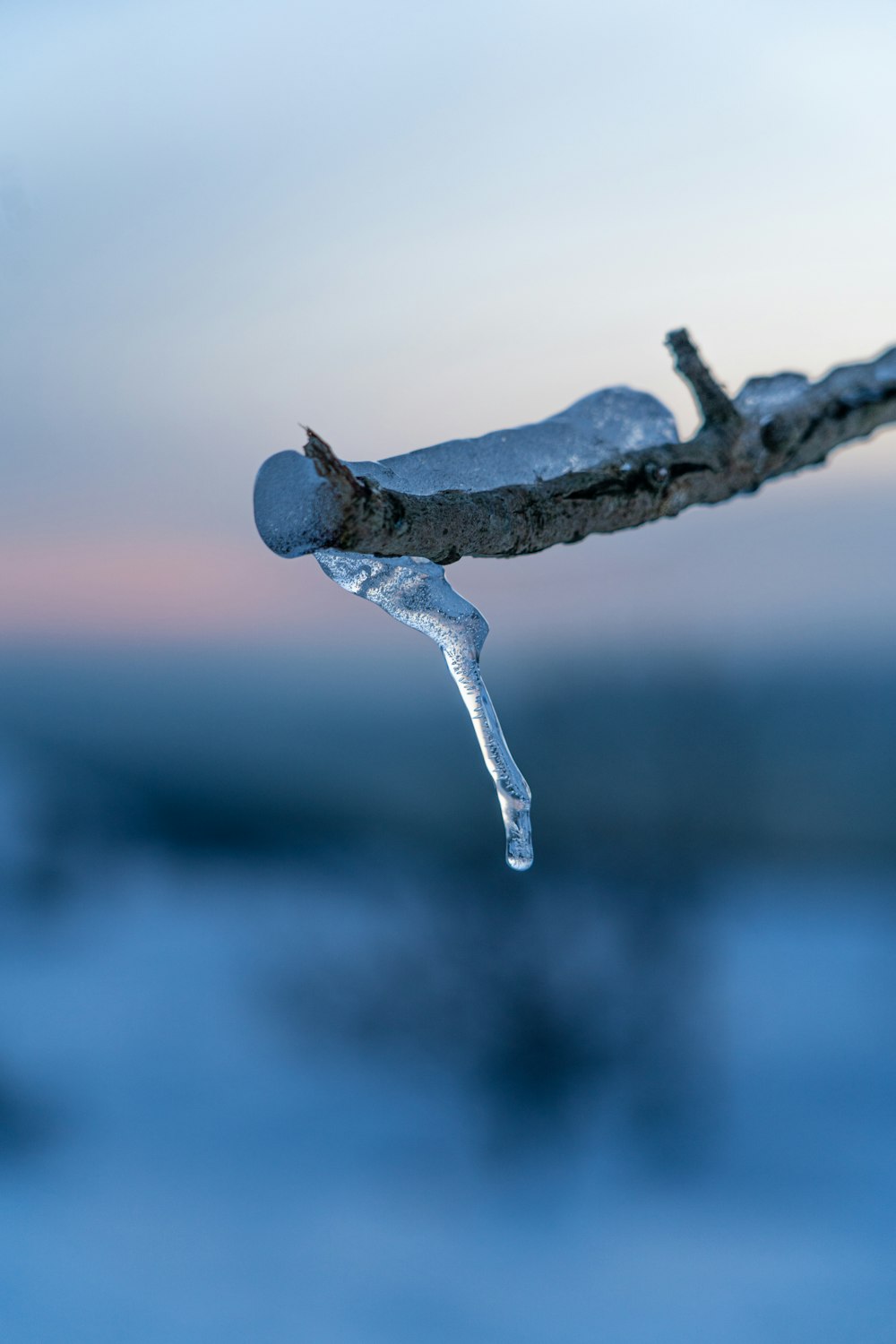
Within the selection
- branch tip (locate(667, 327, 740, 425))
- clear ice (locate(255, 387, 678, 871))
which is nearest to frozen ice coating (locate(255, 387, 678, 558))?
clear ice (locate(255, 387, 678, 871))

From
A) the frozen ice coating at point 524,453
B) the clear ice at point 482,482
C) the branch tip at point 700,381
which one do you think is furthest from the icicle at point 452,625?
the branch tip at point 700,381

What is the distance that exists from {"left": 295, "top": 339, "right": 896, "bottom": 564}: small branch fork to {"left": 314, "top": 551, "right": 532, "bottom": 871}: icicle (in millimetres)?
255

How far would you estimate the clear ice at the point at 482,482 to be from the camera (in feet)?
5.20

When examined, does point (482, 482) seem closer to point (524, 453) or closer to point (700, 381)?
point (524, 453)

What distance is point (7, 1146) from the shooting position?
11.2 m

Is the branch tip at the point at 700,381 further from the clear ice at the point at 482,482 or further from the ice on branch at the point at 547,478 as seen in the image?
the clear ice at the point at 482,482

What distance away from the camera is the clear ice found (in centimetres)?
158

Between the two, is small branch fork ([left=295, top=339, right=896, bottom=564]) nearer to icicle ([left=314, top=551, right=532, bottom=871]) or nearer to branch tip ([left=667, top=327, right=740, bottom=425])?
branch tip ([left=667, top=327, right=740, bottom=425])

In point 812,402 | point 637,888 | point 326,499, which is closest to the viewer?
point 326,499

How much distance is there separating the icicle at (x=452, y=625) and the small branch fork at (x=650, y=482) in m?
0.26

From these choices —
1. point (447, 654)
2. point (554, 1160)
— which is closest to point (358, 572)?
point (447, 654)

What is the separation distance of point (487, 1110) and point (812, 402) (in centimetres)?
1157

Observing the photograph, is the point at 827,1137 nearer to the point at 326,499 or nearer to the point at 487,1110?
the point at 487,1110

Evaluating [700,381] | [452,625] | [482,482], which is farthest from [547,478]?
[452,625]
